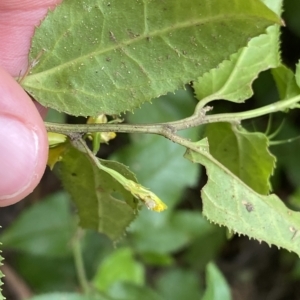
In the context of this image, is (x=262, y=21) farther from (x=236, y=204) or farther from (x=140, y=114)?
(x=140, y=114)

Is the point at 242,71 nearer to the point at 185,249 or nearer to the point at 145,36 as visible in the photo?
the point at 145,36

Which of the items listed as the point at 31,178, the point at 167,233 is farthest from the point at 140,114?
the point at 31,178

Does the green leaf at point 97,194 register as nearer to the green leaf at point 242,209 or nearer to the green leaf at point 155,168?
the green leaf at point 242,209

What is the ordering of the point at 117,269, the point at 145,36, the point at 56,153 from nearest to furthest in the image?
the point at 145,36 < the point at 56,153 < the point at 117,269

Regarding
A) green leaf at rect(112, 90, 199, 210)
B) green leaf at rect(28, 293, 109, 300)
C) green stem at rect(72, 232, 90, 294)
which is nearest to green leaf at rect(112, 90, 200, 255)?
green leaf at rect(112, 90, 199, 210)

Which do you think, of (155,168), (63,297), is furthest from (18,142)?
(155,168)
